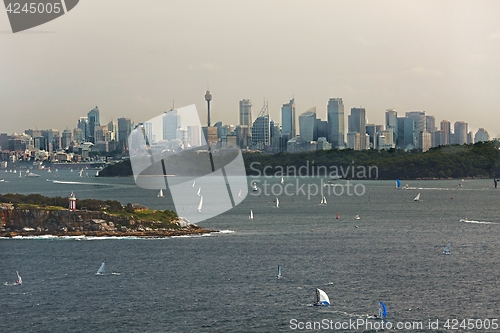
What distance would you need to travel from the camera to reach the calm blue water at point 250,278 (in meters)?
34.1

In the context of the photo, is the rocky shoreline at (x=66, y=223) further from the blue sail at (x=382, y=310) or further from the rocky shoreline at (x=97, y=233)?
the blue sail at (x=382, y=310)

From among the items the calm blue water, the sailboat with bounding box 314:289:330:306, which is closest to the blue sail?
the calm blue water

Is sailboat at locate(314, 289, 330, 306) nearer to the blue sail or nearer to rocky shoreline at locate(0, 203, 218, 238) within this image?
the blue sail

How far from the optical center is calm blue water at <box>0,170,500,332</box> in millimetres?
34094

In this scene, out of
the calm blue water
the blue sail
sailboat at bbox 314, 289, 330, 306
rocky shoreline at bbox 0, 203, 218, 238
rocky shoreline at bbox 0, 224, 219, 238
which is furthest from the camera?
rocky shoreline at bbox 0, 203, 218, 238

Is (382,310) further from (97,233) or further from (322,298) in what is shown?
(97,233)

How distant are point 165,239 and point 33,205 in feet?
40.9

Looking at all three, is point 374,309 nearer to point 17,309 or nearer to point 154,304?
point 154,304

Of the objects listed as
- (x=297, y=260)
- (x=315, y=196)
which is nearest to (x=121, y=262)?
(x=297, y=260)

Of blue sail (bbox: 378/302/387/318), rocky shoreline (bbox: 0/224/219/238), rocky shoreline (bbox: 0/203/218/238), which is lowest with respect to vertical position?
blue sail (bbox: 378/302/387/318)

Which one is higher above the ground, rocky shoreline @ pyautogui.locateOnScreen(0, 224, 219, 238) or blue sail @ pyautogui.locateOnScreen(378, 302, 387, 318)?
rocky shoreline @ pyautogui.locateOnScreen(0, 224, 219, 238)

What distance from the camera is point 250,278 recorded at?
42.7 m

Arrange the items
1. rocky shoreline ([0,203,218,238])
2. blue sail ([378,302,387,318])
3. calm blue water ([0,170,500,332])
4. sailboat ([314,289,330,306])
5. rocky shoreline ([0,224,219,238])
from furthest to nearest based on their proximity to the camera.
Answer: rocky shoreline ([0,203,218,238]) < rocky shoreline ([0,224,219,238]) < sailboat ([314,289,330,306]) < calm blue water ([0,170,500,332]) < blue sail ([378,302,387,318])

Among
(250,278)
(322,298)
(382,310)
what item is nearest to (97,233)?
(250,278)
